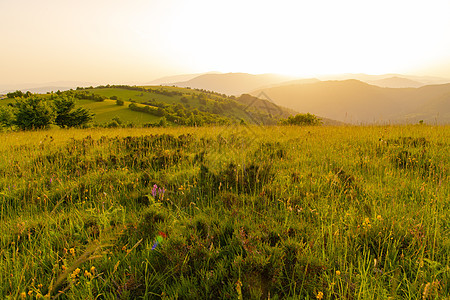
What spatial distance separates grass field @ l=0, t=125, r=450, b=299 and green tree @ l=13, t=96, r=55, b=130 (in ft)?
74.9

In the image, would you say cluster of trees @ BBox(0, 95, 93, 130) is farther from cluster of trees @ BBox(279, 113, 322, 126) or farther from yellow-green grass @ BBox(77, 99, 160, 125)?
yellow-green grass @ BBox(77, 99, 160, 125)

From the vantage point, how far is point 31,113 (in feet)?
70.3

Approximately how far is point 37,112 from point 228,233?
27720mm

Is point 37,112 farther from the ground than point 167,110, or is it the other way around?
point 167,110

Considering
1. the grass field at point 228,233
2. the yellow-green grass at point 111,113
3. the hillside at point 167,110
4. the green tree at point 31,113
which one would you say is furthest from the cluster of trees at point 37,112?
the yellow-green grass at point 111,113

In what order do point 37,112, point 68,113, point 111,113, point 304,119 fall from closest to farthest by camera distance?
point 37,112 → point 304,119 → point 68,113 → point 111,113

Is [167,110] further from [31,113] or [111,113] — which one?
[31,113]

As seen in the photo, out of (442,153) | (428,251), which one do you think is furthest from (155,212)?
(442,153)

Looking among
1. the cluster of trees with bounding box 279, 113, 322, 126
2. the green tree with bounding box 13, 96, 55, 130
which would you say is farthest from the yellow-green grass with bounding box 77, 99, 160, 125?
the cluster of trees with bounding box 279, 113, 322, 126

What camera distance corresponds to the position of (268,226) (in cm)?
227

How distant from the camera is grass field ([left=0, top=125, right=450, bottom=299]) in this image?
1.65m

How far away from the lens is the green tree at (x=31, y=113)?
21481 millimetres

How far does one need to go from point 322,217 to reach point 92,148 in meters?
6.07

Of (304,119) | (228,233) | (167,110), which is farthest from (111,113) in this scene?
(228,233)
